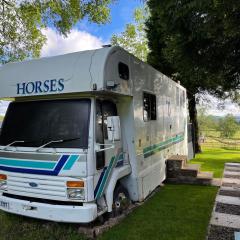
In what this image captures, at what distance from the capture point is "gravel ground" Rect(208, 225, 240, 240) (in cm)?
526

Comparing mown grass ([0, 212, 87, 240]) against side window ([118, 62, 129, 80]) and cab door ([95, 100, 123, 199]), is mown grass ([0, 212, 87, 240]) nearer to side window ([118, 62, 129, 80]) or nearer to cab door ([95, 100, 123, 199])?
cab door ([95, 100, 123, 199])

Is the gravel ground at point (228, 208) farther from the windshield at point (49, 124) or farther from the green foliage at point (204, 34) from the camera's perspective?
the windshield at point (49, 124)

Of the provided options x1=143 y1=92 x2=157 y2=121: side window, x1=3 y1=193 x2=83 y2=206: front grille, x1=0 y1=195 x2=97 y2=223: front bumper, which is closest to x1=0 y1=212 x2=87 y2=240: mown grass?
x1=0 y1=195 x2=97 y2=223: front bumper

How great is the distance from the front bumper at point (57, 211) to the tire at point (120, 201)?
93 centimetres

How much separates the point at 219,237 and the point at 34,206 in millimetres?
3028

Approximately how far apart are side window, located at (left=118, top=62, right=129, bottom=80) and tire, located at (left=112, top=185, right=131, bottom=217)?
81.7 inches

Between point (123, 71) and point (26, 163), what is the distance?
241cm

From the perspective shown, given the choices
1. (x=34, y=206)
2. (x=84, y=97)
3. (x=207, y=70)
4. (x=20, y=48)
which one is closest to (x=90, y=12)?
(x=20, y=48)

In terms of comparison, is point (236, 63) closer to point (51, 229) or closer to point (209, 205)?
point (209, 205)

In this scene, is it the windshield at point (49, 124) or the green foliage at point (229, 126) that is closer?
the windshield at point (49, 124)

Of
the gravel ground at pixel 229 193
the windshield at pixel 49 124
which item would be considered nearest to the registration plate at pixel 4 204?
the windshield at pixel 49 124

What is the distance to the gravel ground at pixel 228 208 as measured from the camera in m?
6.56

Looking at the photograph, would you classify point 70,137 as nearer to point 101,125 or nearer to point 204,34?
point 101,125

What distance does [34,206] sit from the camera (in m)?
5.19
